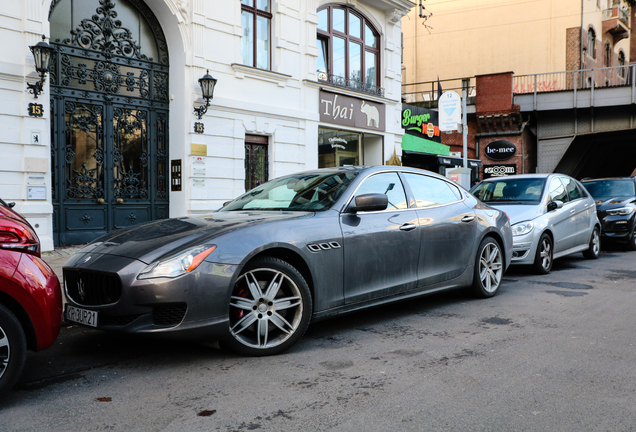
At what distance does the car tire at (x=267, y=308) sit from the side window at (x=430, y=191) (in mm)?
1954

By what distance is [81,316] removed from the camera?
13.0 feet

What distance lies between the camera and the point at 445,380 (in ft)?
12.0

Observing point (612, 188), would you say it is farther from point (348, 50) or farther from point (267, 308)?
point (267, 308)

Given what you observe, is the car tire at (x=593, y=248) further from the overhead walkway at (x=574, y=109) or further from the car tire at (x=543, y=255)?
the overhead walkway at (x=574, y=109)

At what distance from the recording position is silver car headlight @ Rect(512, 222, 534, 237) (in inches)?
327

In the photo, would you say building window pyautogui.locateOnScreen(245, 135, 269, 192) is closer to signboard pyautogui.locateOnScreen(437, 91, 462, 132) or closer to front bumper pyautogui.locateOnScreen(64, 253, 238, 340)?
signboard pyautogui.locateOnScreen(437, 91, 462, 132)

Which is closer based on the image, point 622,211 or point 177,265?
point 177,265

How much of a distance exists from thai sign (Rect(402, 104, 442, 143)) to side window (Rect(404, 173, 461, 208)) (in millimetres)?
15425

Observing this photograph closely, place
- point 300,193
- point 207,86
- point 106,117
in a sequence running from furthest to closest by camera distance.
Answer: point 207,86 → point 106,117 → point 300,193

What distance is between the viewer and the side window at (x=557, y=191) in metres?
9.24

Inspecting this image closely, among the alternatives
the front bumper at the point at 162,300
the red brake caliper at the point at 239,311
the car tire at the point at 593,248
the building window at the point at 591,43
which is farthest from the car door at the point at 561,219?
the building window at the point at 591,43

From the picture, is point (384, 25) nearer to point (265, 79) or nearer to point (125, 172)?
point (265, 79)

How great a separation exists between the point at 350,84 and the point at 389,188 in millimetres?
12303

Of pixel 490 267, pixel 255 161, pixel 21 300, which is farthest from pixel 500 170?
pixel 21 300
